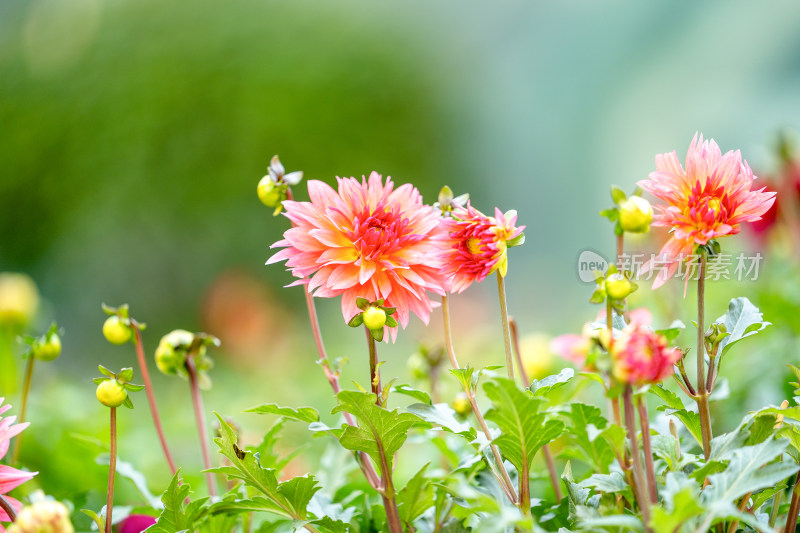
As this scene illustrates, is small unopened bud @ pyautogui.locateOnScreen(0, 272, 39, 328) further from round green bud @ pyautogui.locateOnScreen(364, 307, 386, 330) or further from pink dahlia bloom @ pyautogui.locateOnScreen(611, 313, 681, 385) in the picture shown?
pink dahlia bloom @ pyautogui.locateOnScreen(611, 313, 681, 385)

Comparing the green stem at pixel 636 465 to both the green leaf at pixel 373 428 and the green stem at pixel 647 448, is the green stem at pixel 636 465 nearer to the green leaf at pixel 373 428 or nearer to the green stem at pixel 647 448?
the green stem at pixel 647 448

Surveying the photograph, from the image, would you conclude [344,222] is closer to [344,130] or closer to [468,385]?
[468,385]

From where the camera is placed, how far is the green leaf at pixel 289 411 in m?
0.47

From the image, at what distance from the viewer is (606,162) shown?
374 centimetres

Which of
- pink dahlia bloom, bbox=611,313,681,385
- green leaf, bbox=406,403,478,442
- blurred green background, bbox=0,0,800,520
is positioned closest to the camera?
pink dahlia bloom, bbox=611,313,681,385

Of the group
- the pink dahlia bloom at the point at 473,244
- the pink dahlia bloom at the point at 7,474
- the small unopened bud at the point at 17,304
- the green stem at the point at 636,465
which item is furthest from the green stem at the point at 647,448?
the small unopened bud at the point at 17,304

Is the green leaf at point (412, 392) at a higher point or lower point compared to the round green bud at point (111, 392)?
lower

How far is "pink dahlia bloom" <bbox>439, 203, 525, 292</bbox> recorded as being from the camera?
462 mm

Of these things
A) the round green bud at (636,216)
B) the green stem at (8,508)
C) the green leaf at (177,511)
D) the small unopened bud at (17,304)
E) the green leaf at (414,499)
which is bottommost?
the green leaf at (414,499)

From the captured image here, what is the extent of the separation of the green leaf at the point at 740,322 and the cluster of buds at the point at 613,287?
91 millimetres

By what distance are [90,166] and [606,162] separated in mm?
2696

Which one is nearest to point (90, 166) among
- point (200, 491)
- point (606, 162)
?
point (606, 162)

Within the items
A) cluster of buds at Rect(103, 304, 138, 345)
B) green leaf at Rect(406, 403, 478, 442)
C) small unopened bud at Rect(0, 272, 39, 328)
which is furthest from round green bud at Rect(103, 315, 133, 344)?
small unopened bud at Rect(0, 272, 39, 328)

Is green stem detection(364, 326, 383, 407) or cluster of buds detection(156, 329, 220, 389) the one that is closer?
green stem detection(364, 326, 383, 407)
